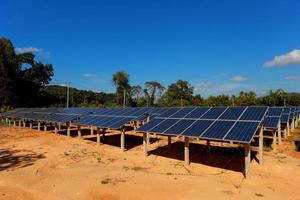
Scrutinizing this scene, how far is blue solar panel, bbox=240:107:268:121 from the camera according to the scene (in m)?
13.0

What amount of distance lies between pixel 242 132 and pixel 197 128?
2.63 meters

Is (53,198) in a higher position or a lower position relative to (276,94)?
lower

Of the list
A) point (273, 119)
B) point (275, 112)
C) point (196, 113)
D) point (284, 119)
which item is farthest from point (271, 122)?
point (196, 113)

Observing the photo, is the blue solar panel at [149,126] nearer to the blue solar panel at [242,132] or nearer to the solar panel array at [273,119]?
the blue solar panel at [242,132]

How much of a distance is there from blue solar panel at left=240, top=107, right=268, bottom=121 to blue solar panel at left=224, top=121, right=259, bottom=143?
62cm

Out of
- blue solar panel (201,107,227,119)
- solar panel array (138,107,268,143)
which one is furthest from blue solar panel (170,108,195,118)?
blue solar panel (201,107,227,119)

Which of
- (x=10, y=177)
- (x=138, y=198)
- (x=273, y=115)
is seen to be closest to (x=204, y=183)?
(x=138, y=198)

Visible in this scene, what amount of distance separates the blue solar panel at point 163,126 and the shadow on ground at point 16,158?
7513mm

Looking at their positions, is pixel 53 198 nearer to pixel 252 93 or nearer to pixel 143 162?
pixel 143 162

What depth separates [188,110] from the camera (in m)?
17.5

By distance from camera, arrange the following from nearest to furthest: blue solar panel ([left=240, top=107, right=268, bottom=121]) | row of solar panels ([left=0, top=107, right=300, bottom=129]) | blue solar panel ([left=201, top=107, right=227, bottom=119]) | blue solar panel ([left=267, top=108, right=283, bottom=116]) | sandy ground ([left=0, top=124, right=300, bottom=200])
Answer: sandy ground ([left=0, top=124, right=300, bottom=200]) → blue solar panel ([left=240, top=107, right=268, bottom=121]) → row of solar panels ([left=0, top=107, right=300, bottom=129]) → blue solar panel ([left=201, top=107, right=227, bottom=119]) → blue solar panel ([left=267, top=108, right=283, bottom=116])

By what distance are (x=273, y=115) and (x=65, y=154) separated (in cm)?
1672

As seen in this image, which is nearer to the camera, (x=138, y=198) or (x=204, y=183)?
(x=138, y=198)

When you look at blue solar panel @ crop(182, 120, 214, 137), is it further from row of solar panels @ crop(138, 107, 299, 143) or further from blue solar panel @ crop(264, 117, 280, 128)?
blue solar panel @ crop(264, 117, 280, 128)
